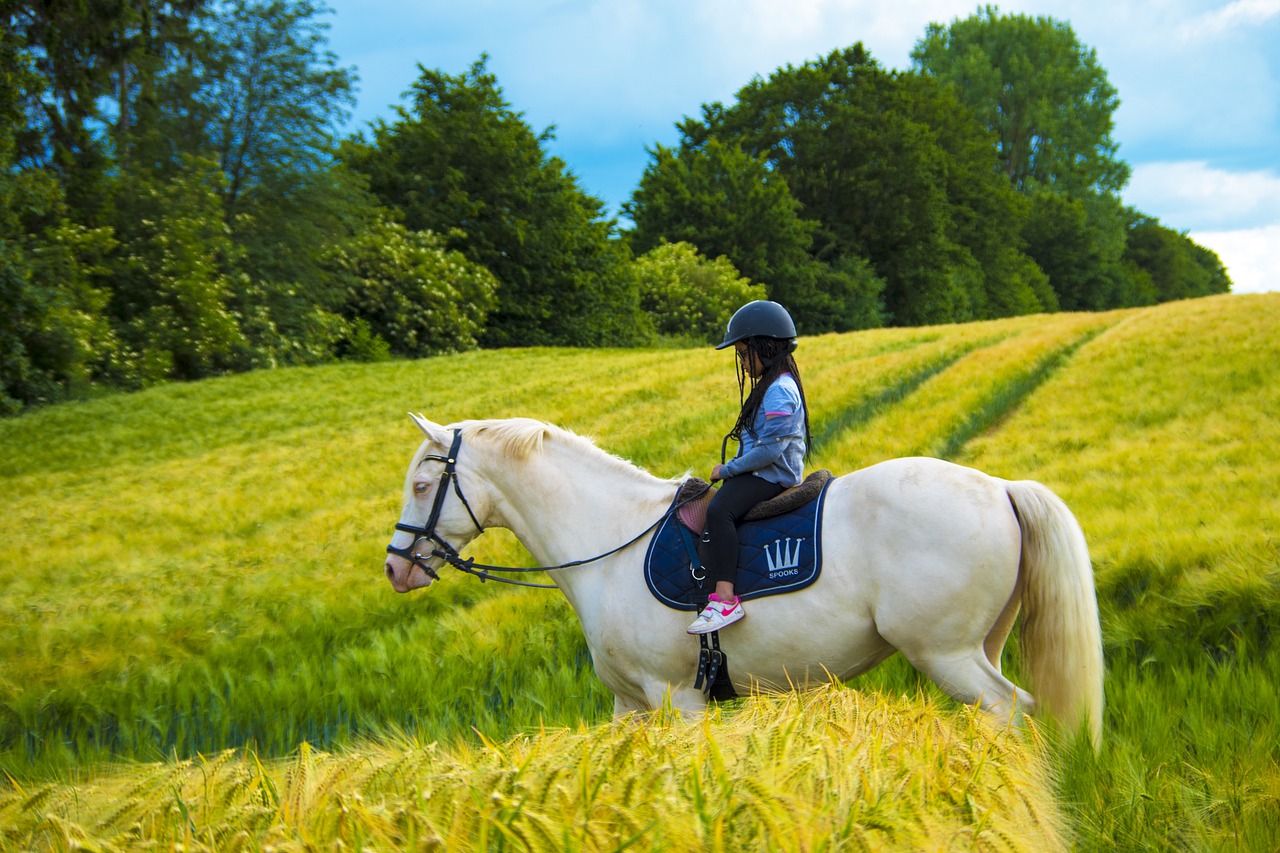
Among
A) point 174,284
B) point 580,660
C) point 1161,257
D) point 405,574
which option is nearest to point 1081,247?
point 1161,257

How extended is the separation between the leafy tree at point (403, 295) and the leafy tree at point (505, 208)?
3.57m

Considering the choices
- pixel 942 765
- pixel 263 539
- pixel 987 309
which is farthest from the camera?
pixel 987 309

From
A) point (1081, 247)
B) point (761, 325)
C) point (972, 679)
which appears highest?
point (1081, 247)

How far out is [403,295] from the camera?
4138 centimetres

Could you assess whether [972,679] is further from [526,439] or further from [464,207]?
[464,207]

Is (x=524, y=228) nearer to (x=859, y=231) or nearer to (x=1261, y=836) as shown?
(x=859, y=231)

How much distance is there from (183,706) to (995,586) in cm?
568

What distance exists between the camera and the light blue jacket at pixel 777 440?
14.8 feet

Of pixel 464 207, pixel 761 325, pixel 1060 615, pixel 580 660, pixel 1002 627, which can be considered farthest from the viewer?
pixel 464 207

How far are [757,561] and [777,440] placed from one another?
2.05 ft

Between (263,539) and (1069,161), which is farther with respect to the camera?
(1069,161)

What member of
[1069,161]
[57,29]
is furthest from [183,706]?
[1069,161]

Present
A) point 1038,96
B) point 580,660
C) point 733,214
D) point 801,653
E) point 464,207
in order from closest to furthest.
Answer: point 801,653 → point 580,660 → point 464,207 → point 733,214 → point 1038,96

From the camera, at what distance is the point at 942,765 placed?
245 centimetres
